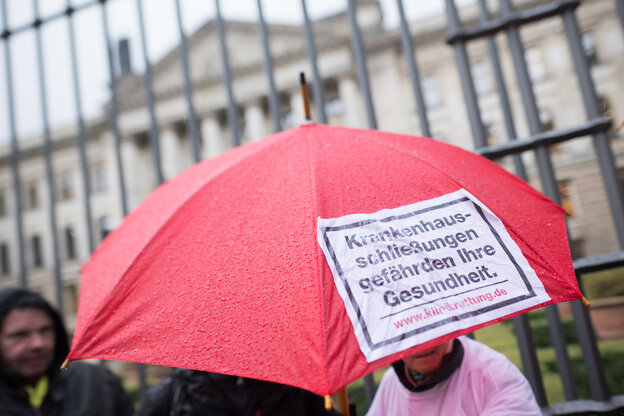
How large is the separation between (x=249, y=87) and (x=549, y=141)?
1943cm

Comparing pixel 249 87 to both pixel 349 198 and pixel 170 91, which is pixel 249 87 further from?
pixel 349 198

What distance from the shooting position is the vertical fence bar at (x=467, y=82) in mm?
2252

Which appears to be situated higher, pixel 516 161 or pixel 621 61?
pixel 621 61

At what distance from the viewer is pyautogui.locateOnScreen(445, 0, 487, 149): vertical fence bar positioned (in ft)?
7.39

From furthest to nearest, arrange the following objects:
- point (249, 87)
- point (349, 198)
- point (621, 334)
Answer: point (249, 87), point (621, 334), point (349, 198)

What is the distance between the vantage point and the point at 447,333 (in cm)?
104

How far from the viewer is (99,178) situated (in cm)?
3183

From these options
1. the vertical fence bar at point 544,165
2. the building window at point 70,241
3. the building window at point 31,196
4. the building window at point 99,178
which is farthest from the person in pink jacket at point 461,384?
the building window at point 99,178

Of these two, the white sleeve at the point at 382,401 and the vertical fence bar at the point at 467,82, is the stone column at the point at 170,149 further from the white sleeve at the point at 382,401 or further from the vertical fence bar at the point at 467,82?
the white sleeve at the point at 382,401

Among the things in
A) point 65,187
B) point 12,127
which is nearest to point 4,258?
point 65,187

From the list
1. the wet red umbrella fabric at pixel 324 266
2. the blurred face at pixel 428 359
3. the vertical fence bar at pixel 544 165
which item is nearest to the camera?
the wet red umbrella fabric at pixel 324 266

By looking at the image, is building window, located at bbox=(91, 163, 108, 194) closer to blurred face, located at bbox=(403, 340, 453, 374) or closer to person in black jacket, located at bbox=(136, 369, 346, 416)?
person in black jacket, located at bbox=(136, 369, 346, 416)

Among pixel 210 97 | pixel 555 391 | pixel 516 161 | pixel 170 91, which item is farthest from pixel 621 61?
pixel 516 161

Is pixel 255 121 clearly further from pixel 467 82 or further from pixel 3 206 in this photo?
pixel 467 82
